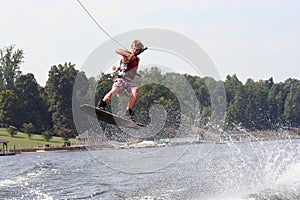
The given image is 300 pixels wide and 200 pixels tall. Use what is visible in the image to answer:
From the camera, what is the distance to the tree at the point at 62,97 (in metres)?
75.6

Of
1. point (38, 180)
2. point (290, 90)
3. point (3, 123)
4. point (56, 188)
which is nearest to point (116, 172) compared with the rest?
point (38, 180)

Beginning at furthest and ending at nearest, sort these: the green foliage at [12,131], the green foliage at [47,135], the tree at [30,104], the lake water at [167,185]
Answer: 1. the tree at [30,104]
2. the green foliage at [12,131]
3. the green foliage at [47,135]
4. the lake water at [167,185]

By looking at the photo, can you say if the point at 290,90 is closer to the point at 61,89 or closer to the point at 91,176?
the point at 61,89

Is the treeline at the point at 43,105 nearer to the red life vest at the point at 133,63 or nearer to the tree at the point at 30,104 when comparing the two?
the tree at the point at 30,104

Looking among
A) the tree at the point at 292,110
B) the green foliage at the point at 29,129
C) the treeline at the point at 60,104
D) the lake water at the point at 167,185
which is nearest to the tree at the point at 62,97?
the treeline at the point at 60,104

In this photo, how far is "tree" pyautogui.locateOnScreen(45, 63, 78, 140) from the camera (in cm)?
7562

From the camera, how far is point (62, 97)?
258ft

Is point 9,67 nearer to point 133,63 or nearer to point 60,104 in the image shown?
point 60,104

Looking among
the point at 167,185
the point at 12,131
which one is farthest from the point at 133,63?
the point at 12,131

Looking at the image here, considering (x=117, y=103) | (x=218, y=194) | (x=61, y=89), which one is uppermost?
(x=61, y=89)

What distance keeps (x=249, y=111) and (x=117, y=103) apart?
77874 millimetres

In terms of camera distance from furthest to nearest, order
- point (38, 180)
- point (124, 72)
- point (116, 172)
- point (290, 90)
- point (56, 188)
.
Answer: point (290, 90) < point (116, 172) < point (38, 180) < point (56, 188) < point (124, 72)

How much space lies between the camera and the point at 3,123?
79.3 m

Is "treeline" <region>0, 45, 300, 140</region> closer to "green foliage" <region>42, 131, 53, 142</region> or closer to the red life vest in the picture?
"green foliage" <region>42, 131, 53, 142</region>
